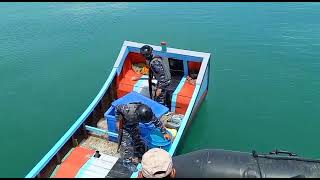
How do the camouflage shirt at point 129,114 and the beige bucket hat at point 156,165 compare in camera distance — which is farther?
the camouflage shirt at point 129,114

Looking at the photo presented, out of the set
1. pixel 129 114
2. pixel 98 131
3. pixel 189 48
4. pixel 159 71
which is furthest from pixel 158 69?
pixel 189 48

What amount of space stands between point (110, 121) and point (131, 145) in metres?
1.03

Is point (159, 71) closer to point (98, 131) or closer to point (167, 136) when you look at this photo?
point (167, 136)

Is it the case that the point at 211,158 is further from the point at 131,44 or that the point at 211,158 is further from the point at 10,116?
the point at 10,116

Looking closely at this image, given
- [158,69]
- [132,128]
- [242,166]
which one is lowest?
[132,128]

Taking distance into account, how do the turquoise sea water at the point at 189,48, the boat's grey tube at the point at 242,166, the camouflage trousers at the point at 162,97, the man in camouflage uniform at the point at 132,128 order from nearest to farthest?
the boat's grey tube at the point at 242,166 < the man in camouflage uniform at the point at 132,128 < the camouflage trousers at the point at 162,97 < the turquoise sea water at the point at 189,48

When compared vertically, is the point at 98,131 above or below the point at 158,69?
below

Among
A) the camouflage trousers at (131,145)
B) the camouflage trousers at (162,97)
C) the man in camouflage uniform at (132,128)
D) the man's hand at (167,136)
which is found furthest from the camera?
the camouflage trousers at (162,97)

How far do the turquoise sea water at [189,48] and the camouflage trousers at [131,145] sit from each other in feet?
5.30

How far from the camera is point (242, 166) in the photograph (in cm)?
516

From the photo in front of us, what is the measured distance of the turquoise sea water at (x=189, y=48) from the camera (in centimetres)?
1059

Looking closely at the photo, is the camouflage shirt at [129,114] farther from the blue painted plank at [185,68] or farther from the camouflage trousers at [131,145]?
the blue painted plank at [185,68]

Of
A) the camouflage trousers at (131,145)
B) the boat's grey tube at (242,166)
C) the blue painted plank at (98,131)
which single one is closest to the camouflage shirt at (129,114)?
the camouflage trousers at (131,145)

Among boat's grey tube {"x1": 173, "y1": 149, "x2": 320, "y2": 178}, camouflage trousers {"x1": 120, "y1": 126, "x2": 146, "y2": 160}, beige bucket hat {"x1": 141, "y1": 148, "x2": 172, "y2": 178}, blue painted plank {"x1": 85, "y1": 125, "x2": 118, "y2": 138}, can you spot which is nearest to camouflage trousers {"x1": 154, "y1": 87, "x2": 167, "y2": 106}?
blue painted plank {"x1": 85, "y1": 125, "x2": 118, "y2": 138}
